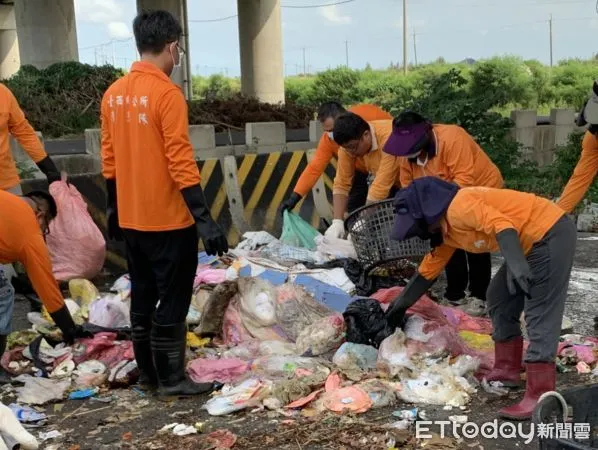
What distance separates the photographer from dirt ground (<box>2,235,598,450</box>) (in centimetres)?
352

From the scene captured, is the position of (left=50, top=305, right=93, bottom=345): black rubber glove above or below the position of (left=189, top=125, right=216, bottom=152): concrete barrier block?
below

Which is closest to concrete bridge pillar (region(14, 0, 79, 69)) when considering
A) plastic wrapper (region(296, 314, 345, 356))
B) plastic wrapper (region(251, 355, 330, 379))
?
plastic wrapper (region(296, 314, 345, 356))

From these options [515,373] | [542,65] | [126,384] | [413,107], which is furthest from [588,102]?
[542,65]

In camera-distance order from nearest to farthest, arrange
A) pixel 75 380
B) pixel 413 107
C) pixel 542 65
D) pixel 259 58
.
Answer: pixel 75 380 < pixel 413 107 < pixel 259 58 < pixel 542 65

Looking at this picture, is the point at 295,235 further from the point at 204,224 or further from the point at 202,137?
the point at 202,137

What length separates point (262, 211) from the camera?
27.8 feet

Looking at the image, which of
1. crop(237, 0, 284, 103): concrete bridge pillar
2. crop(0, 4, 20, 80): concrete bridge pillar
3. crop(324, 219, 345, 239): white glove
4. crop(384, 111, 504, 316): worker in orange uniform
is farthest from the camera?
crop(0, 4, 20, 80): concrete bridge pillar

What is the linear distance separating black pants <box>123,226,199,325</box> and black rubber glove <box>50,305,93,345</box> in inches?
21.6

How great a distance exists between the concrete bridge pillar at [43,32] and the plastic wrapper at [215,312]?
610 inches

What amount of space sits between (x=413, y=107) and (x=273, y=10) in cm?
1621

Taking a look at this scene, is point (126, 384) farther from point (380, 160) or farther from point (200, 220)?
point (380, 160)

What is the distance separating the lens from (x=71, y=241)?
253 inches

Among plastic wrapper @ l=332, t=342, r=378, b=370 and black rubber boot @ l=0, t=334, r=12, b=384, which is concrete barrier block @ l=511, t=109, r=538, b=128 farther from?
black rubber boot @ l=0, t=334, r=12, b=384

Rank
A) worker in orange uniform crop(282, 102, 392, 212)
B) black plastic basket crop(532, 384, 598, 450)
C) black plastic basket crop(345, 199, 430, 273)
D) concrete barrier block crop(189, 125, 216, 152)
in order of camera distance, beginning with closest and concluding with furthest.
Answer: black plastic basket crop(532, 384, 598, 450), black plastic basket crop(345, 199, 430, 273), worker in orange uniform crop(282, 102, 392, 212), concrete barrier block crop(189, 125, 216, 152)
